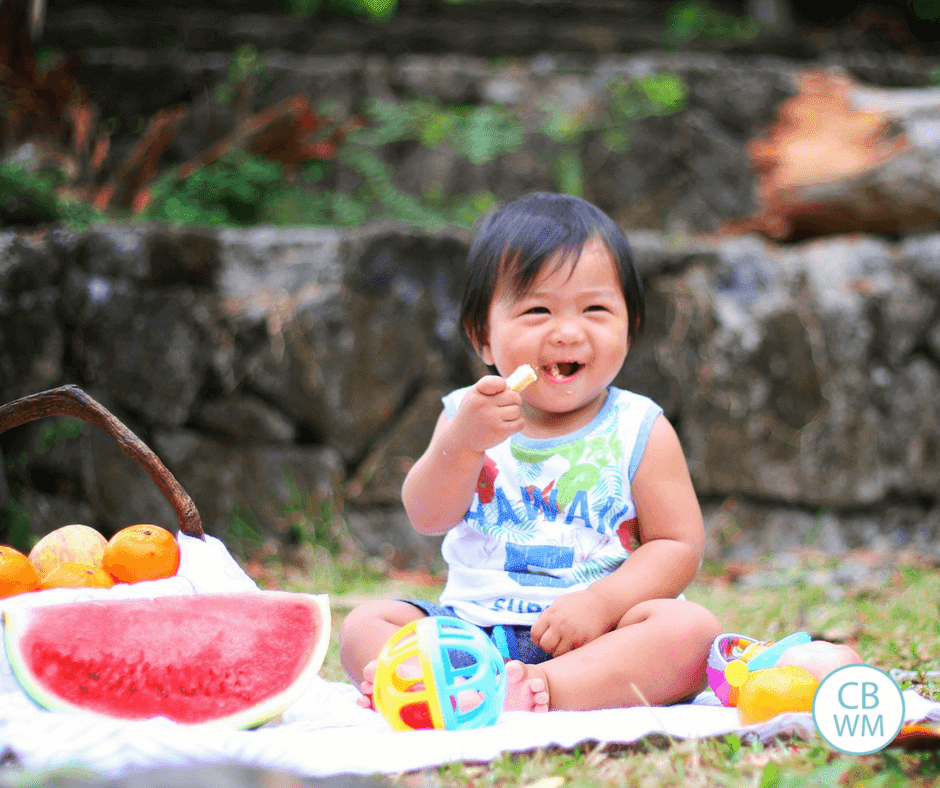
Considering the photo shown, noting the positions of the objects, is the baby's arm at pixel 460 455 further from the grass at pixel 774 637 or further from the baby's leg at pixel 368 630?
the grass at pixel 774 637

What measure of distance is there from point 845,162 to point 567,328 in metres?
3.64

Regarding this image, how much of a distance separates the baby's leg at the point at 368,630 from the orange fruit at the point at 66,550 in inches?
24.3

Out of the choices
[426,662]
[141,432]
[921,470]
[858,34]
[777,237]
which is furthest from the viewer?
[858,34]

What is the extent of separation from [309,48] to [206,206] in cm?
194

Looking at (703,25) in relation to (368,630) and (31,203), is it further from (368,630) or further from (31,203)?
(368,630)

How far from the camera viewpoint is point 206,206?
15.0ft

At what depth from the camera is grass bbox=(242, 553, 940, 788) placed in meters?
Result: 1.21

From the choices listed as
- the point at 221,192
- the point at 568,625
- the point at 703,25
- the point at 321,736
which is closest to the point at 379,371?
the point at 221,192

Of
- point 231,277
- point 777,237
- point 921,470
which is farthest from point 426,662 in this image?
point 777,237

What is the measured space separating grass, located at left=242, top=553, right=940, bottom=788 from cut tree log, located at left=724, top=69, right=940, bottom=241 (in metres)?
1.98

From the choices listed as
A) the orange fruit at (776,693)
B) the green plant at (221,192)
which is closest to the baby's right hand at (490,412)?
the orange fruit at (776,693)

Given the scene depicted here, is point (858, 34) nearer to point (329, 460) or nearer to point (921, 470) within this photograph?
point (921, 470)

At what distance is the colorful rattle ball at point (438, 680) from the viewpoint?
1359 mm

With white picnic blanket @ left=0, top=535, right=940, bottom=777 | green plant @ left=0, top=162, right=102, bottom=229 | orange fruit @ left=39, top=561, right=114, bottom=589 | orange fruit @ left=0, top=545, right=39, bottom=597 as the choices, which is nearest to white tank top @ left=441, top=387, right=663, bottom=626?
white picnic blanket @ left=0, top=535, right=940, bottom=777
